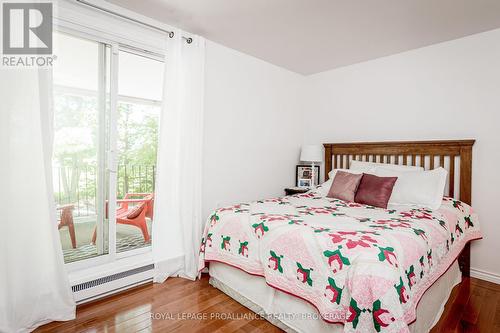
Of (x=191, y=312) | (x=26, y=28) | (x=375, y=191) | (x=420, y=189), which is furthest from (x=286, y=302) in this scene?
(x=26, y=28)

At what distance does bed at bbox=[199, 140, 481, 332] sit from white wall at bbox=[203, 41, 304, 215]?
767 millimetres

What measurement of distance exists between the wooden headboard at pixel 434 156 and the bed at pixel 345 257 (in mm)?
10

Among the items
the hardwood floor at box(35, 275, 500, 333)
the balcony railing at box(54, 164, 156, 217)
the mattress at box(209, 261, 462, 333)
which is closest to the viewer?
the mattress at box(209, 261, 462, 333)

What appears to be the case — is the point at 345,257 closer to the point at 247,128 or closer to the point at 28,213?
the point at 28,213

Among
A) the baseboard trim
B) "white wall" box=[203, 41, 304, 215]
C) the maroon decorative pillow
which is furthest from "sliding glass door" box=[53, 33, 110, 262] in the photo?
the baseboard trim

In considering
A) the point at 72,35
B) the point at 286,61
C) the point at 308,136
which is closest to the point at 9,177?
the point at 72,35

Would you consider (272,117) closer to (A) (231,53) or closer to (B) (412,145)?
(A) (231,53)

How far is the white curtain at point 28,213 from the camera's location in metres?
1.71

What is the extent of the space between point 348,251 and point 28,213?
2.07 metres

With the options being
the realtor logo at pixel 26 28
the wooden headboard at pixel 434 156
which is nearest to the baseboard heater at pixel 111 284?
the realtor logo at pixel 26 28

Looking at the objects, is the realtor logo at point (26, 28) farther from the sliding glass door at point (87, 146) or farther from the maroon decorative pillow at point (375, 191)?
the maroon decorative pillow at point (375, 191)

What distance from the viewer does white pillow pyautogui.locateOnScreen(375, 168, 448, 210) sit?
2.46m

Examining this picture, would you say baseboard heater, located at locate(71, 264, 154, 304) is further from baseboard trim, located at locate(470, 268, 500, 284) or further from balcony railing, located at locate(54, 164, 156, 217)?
baseboard trim, located at locate(470, 268, 500, 284)

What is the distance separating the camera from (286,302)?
1.85m
